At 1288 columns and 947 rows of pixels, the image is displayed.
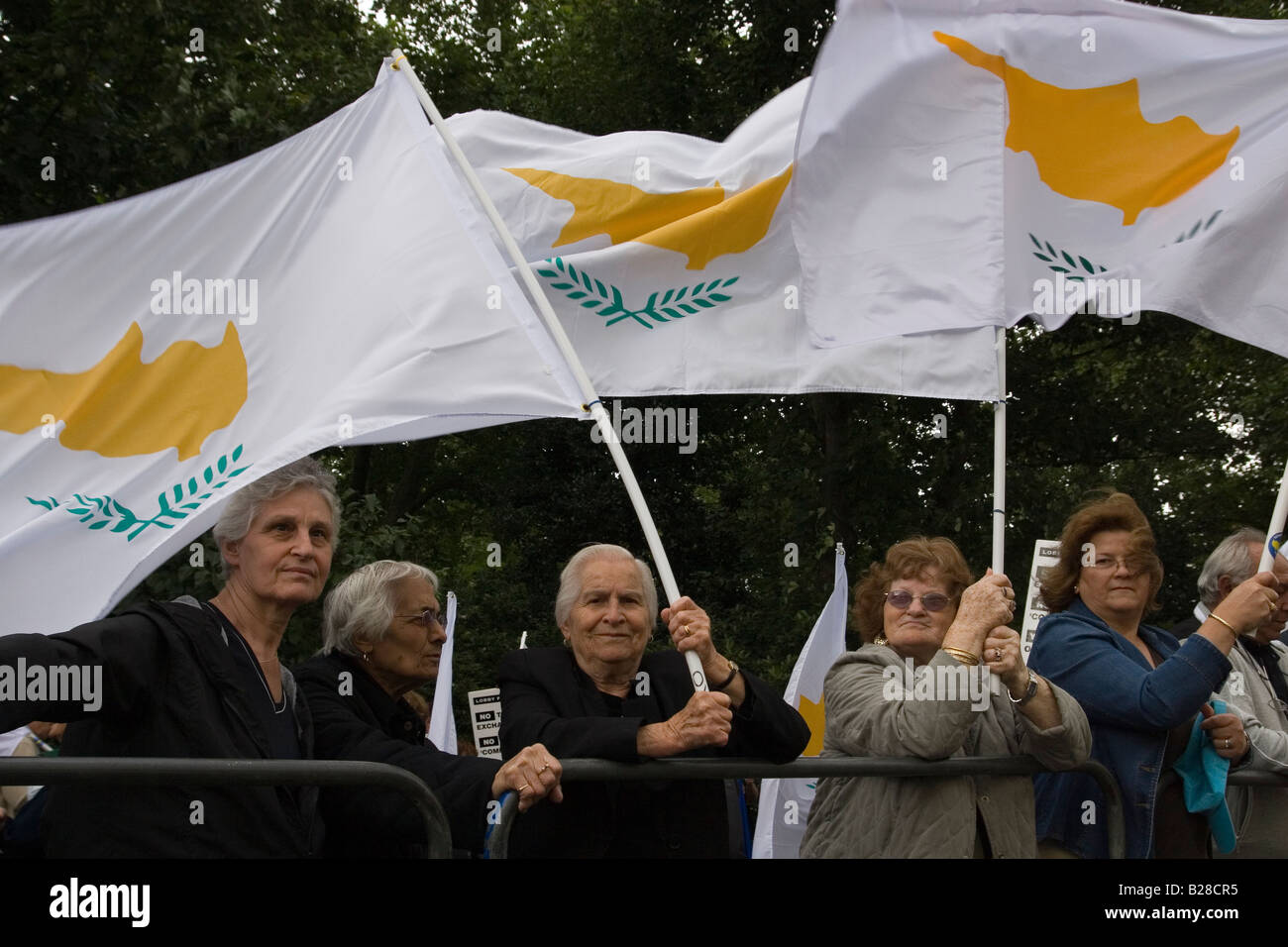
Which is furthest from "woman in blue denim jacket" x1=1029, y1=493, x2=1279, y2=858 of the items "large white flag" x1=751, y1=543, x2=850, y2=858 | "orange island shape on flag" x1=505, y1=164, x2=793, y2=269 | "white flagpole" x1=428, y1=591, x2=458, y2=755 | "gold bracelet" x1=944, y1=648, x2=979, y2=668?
"white flagpole" x1=428, y1=591, x2=458, y2=755

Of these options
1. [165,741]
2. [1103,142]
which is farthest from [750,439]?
[165,741]

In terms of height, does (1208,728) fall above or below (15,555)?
below

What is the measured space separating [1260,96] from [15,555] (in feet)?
13.8

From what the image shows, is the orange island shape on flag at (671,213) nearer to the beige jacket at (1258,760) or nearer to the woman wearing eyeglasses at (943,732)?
the woman wearing eyeglasses at (943,732)

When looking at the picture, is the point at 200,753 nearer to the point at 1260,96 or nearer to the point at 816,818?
the point at 816,818

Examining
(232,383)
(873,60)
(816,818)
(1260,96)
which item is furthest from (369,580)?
(1260,96)

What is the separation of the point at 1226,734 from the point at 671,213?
9.13ft

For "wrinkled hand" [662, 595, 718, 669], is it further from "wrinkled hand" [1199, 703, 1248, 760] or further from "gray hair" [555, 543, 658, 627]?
"wrinkled hand" [1199, 703, 1248, 760]

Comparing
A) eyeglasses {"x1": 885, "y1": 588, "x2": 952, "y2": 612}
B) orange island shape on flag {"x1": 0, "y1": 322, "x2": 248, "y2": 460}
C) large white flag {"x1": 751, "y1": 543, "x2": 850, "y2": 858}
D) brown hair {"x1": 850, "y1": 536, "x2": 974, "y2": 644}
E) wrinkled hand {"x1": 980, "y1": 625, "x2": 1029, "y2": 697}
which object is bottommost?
A: large white flag {"x1": 751, "y1": 543, "x2": 850, "y2": 858}

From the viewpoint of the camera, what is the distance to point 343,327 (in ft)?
15.8

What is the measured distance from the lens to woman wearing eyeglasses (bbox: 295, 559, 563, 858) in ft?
13.3

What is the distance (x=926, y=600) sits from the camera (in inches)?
196

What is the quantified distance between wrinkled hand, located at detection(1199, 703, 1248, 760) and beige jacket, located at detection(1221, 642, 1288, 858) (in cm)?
13

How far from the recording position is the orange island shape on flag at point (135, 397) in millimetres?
4645
